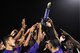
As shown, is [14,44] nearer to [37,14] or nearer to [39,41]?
[39,41]

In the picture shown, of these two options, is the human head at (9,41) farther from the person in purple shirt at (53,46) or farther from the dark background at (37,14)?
the person in purple shirt at (53,46)

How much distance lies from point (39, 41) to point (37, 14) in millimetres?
277

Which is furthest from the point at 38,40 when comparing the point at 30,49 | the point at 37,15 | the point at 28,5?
the point at 28,5

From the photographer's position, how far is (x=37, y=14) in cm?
212

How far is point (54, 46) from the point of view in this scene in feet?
Answer: 6.53

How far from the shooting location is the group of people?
1999mm

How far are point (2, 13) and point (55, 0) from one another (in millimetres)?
574

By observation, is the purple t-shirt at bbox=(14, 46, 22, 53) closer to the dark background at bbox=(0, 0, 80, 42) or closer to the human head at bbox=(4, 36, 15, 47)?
the human head at bbox=(4, 36, 15, 47)

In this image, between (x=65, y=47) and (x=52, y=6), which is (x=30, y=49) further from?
(x=52, y=6)

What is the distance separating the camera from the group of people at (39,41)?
2.00 metres

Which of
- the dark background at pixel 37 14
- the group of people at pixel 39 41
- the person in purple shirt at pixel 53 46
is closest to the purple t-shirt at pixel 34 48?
the group of people at pixel 39 41

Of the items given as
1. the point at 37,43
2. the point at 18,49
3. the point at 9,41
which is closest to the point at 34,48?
the point at 37,43

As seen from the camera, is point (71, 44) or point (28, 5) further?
point (28, 5)

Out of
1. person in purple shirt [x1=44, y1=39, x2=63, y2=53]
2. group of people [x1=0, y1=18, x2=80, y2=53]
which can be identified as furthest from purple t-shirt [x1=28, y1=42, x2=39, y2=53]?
person in purple shirt [x1=44, y1=39, x2=63, y2=53]
